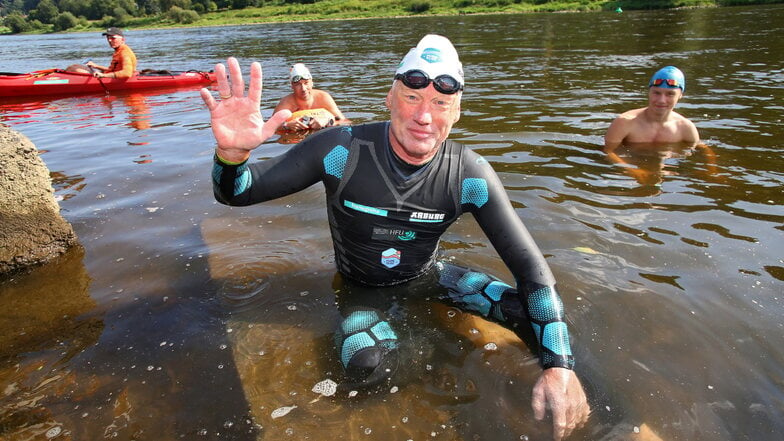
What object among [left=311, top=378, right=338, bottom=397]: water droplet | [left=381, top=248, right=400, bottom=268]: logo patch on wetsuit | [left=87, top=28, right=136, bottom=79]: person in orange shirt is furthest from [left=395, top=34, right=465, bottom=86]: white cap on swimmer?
[left=87, top=28, right=136, bottom=79]: person in orange shirt

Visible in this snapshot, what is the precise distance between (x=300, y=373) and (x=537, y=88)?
A: 34.9 feet

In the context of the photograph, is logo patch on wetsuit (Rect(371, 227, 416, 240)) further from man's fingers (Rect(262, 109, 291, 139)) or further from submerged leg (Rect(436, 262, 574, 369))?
man's fingers (Rect(262, 109, 291, 139))

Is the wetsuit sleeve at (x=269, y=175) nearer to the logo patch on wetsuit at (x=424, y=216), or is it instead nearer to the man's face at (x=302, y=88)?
the logo patch on wetsuit at (x=424, y=216)

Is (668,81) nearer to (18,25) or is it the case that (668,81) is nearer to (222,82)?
(222,82)

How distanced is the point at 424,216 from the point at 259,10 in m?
79.4

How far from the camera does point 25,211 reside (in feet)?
14.5

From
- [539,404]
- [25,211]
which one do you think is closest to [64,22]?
[25,211]

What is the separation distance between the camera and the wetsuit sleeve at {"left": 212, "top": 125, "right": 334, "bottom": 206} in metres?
2.83

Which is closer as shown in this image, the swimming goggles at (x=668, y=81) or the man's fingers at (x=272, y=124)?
the man's fingers at (x=272, y=124)

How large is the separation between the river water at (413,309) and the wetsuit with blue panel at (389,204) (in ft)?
1.16

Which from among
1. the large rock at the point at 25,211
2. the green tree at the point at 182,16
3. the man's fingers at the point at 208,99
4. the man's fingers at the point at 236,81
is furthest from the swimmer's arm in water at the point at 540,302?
the green tree at the point at 182,16

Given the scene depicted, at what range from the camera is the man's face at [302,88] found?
905 centimetres

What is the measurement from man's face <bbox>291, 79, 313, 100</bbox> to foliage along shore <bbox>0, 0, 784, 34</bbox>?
39.1 metres

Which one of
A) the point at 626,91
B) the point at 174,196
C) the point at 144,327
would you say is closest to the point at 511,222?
the point at 144,327
